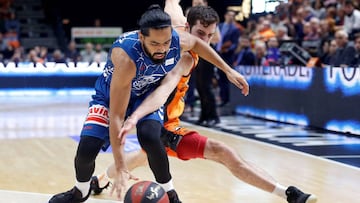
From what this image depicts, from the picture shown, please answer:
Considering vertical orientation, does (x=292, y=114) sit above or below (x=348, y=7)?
below

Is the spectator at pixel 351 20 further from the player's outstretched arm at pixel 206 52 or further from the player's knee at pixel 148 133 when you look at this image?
the player's knee at pixel 148 133

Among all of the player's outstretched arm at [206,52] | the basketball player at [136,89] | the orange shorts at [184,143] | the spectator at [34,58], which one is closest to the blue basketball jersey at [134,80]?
the basketball player at [136,89]

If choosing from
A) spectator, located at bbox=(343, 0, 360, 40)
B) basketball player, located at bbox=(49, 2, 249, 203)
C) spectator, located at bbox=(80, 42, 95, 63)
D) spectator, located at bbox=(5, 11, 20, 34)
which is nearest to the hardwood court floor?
basketball player, located at bbox=(49, 2, 249, 203)

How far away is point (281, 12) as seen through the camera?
1550 cm

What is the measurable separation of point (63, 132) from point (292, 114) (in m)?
3.62

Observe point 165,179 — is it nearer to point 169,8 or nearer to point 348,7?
point 169,8

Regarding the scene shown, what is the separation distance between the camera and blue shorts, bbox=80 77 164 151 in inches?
173

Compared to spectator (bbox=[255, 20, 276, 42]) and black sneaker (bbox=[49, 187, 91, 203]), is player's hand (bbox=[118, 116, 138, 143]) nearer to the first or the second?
black sneaker (bbox=[49, 187, 91, 203])

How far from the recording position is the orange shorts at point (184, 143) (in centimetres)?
465

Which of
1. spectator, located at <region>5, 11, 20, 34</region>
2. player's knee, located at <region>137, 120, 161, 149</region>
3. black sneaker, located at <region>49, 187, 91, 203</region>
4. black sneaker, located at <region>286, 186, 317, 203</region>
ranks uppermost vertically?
player's knee, located at <region>137, 120, 161, 149</region>

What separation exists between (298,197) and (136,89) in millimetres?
1335

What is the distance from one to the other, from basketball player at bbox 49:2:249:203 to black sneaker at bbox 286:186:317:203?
0.77 m

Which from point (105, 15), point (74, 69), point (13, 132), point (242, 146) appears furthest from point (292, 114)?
point (105, 15)

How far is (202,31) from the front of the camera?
481 centimetres
